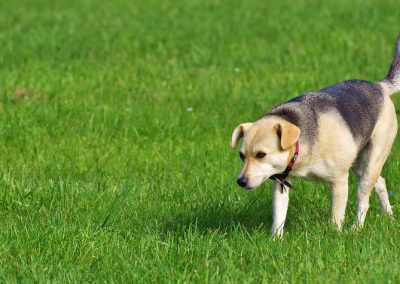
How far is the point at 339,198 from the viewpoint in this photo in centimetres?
725

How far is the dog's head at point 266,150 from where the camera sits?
6750 millimetres

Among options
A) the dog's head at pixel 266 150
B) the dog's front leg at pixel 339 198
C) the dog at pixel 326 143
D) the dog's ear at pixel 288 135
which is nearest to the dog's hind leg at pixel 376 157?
the dog at pixel 326 143

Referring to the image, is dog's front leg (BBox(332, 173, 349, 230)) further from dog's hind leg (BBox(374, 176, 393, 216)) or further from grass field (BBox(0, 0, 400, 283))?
dog's hind leg (BBox(374, 176, 393, 216))

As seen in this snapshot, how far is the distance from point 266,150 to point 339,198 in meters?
0.82

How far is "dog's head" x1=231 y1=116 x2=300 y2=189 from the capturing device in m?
6.75

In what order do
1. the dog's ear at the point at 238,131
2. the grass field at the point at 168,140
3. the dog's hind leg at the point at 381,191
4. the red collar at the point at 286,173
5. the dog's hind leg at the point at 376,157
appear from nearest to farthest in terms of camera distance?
the grass field at the point at 168,140 → the red collar at the point at 286,173 → the dog's ear at the point at 238,131 → the dog's hind leg at the point at 376,157 → the dog's hind leg at the point at 381,191

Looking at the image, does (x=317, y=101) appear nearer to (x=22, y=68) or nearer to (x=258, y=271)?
(x=258, y=271)

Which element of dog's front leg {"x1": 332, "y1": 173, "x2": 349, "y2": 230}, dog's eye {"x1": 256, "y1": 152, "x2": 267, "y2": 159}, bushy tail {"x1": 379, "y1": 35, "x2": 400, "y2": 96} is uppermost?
bushy tail {"x1": 379, "y1": 35, "x2": 400, "y2": 96}

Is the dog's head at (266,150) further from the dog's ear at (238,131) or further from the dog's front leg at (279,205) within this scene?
the dog's front leg at (279,205)

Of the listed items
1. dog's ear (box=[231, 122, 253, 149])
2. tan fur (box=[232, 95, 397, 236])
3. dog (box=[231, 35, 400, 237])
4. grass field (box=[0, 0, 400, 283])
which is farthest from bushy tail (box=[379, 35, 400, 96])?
dog's ear (box=[231, 122, 253, 149])

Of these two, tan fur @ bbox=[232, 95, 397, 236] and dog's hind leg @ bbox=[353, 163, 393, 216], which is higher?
tan fur @ bbox=[232, 95, 397, 236]

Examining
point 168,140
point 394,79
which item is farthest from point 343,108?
point 168,140

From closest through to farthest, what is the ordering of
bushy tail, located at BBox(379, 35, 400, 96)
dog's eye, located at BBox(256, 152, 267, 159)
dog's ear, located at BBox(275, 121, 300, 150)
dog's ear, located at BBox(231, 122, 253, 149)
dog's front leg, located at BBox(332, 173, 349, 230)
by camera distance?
dog's ear, located at BBox(275, 121, 300, 150), dog's eye, located at BBox(256, 152, 267, 159), dog's ear, located at BBox(231, 122, 253, 149), dog's front leg, located at BBox(332, 173, 349, 230), bushy tail, located at BBox(379, 35, 400, 96)

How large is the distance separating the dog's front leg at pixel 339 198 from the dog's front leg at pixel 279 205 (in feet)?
1.22
